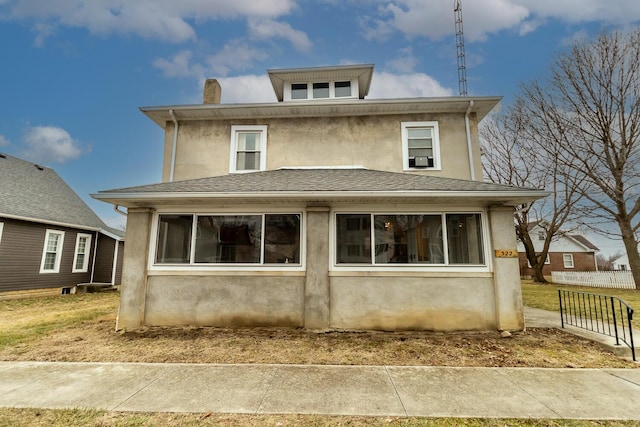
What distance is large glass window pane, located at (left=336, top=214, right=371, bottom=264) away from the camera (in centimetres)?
709

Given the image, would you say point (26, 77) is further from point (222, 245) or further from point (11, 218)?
point (222, 245)

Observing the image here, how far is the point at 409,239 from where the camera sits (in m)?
7.12

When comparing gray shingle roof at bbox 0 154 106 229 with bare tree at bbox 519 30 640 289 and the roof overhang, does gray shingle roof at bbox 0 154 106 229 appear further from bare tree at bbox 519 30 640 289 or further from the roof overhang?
bare tree at bbox 519 30 640 289

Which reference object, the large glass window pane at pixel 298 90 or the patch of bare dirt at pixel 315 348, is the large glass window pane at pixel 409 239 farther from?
the large glass window pane at pixel 298 90

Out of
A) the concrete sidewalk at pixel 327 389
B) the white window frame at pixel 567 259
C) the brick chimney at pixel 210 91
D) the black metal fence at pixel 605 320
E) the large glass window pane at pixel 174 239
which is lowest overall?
the concrete sidewalk at pixel 327 389

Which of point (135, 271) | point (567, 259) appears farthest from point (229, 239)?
point (567, 259)

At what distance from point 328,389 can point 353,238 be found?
366 cm

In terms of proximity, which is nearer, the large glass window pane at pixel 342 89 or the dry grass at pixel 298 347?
the dry grass at pixel 298 347

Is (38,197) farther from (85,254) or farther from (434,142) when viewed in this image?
(434,142)

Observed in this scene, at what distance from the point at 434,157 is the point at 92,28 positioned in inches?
845

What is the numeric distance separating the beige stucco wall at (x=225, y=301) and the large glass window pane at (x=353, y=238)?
1206 mm

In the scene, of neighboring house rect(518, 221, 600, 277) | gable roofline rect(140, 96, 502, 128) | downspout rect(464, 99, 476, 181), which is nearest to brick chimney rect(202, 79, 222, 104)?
gable roofline rect(140, 96, 502, 128)

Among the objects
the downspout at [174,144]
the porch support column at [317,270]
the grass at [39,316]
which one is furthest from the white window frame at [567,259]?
the grass at [39,316]

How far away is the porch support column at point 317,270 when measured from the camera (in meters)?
6.80
